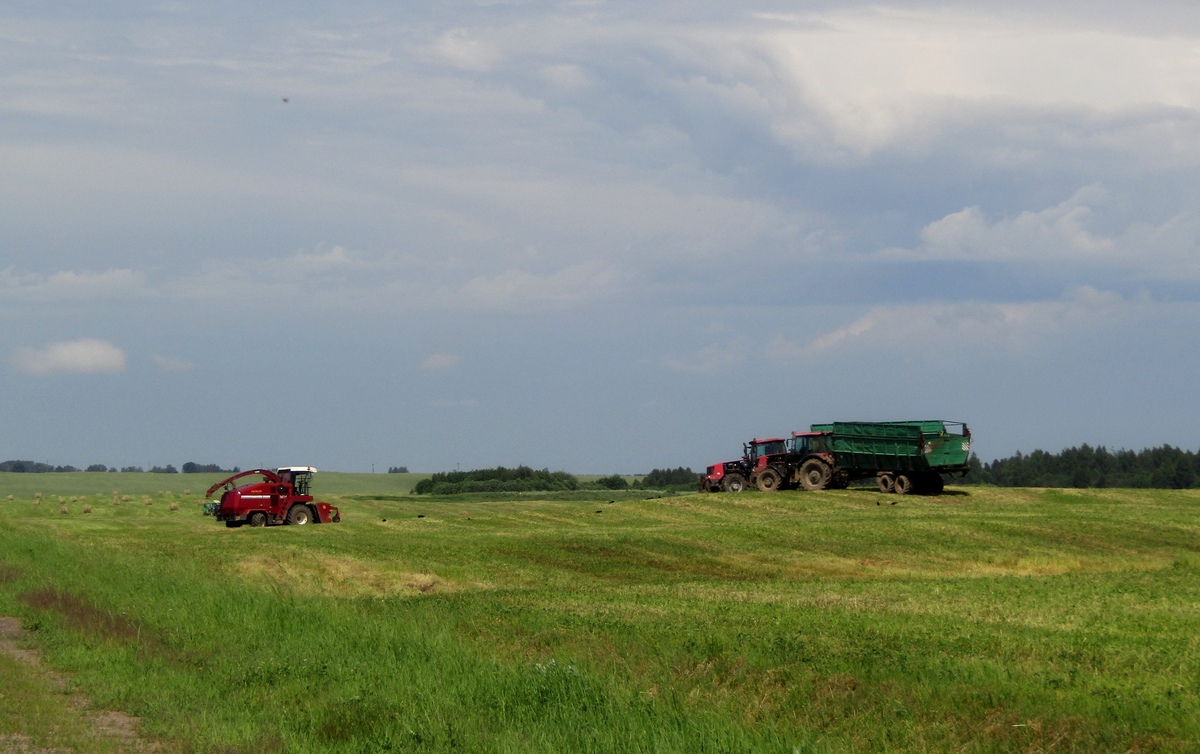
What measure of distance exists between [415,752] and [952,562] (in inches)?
832

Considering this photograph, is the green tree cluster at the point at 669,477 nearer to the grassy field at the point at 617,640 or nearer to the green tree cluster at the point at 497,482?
the green tree cluster at the point at 497,482

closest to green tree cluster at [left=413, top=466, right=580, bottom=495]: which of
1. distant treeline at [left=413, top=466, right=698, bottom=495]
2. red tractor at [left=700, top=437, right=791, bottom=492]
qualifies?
distant treeline at [left=413, top=466, right=698, bottom=495]

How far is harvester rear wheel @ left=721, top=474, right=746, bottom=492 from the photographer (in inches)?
1871

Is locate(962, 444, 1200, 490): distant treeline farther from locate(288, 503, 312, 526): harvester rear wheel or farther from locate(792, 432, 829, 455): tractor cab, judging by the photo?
locate(288, 503, 312, 526): harvester rear wheel

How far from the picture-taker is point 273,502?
3741 centimetres

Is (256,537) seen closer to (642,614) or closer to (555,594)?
(555,594)

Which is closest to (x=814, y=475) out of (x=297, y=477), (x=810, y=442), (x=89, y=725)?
(x=810, y=442)

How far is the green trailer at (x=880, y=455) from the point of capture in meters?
42.7

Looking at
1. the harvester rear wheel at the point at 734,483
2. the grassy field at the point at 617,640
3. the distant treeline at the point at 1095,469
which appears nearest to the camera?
the grassy field at the point at 617,640

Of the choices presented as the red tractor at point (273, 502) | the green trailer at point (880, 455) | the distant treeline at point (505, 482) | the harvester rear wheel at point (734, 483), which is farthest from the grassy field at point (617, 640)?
the distant treeline at point (505, 482)

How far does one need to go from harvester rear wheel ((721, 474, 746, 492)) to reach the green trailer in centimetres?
127

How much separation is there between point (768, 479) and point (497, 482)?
38.1m

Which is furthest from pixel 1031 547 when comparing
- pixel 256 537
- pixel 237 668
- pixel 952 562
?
pixel 237 668

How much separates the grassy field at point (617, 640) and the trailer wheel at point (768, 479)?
1491 cm
